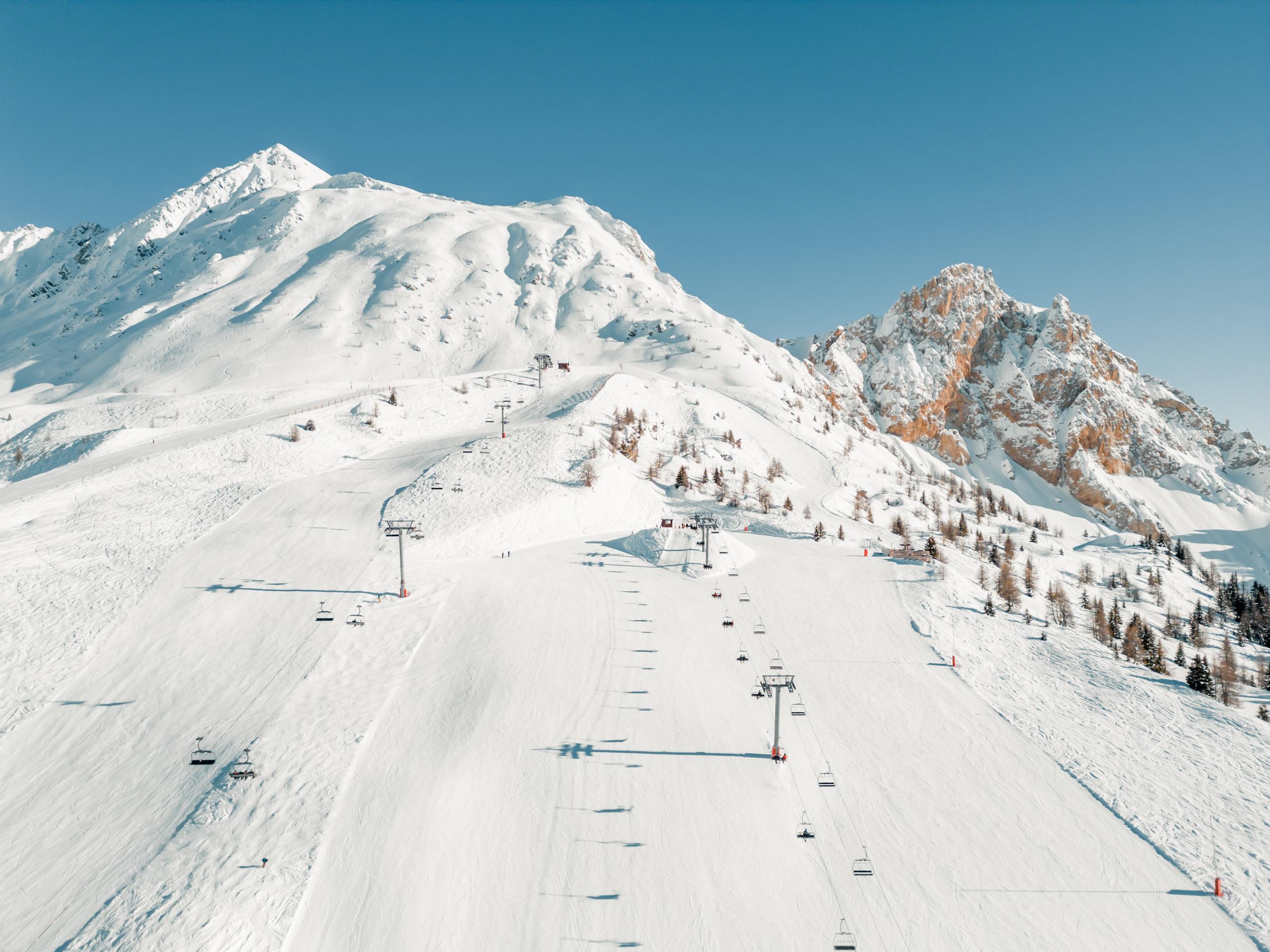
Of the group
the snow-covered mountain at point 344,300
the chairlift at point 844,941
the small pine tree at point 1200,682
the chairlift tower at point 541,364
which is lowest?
the chairlift at point 844,941

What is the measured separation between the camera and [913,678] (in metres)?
24.4

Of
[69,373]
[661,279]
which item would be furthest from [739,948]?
[661,279]

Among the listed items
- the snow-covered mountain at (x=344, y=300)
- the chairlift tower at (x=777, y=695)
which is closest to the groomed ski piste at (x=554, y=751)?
the chairlift tower at (x=777, y=695)

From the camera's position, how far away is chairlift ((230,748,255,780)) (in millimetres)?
16547

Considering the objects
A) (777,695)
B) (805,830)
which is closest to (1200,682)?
(777,695)

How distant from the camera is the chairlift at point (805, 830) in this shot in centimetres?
1549

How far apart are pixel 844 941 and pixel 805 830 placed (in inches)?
115

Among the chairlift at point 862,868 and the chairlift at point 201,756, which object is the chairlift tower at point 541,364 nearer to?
the chairlift at point 201,756

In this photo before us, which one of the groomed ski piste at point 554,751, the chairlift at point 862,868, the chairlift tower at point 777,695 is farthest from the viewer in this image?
the chairlift tower at point 777,695

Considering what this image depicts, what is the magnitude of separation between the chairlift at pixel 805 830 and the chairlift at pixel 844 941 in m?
2.46

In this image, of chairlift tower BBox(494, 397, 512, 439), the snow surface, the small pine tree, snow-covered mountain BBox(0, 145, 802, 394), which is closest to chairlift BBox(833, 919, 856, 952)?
the snow surface

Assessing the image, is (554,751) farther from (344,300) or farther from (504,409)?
(344,300)

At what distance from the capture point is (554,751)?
18547 millimetres

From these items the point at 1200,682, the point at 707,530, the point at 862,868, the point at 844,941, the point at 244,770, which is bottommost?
the point at 844,941
